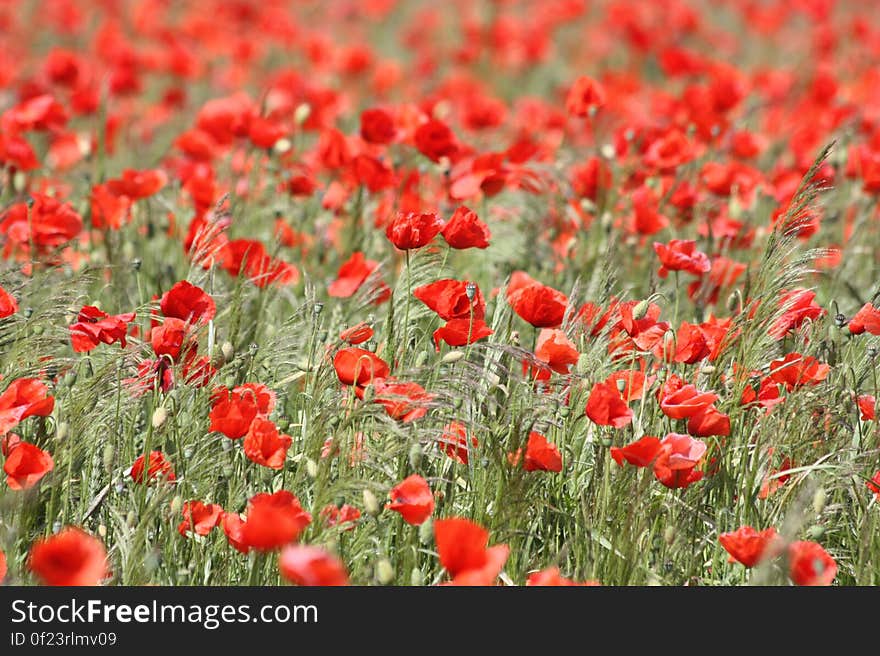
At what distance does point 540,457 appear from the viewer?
1868 millimetres

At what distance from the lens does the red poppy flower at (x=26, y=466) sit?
1800 millimetres

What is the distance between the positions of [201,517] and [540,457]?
55 cm

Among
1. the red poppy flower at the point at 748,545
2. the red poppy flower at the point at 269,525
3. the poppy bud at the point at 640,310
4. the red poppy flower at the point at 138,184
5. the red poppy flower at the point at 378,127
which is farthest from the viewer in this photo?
the red poppy flower at the point at 378,127

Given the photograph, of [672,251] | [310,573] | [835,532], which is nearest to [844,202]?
[672,251]

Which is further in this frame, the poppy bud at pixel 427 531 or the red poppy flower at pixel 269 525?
the poppy bud at pixel 427 531

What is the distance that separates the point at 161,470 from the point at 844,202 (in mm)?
2489

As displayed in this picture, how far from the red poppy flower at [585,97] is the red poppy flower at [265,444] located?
1713 millimetres

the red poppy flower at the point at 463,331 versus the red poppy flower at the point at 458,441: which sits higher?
the red poppy flower at the point at 463,331

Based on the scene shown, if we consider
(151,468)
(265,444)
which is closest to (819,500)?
(265,444)

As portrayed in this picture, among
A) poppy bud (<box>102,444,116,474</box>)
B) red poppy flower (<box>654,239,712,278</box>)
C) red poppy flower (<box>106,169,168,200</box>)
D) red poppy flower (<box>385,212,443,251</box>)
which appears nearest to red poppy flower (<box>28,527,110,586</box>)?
poppy bud (<box>102,444,116,474</box>)

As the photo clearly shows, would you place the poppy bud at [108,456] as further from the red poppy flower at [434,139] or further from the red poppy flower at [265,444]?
the red poppy flower at [434,139]

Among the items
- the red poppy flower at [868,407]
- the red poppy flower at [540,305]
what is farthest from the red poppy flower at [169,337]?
the red poppy flower at [868,407]
